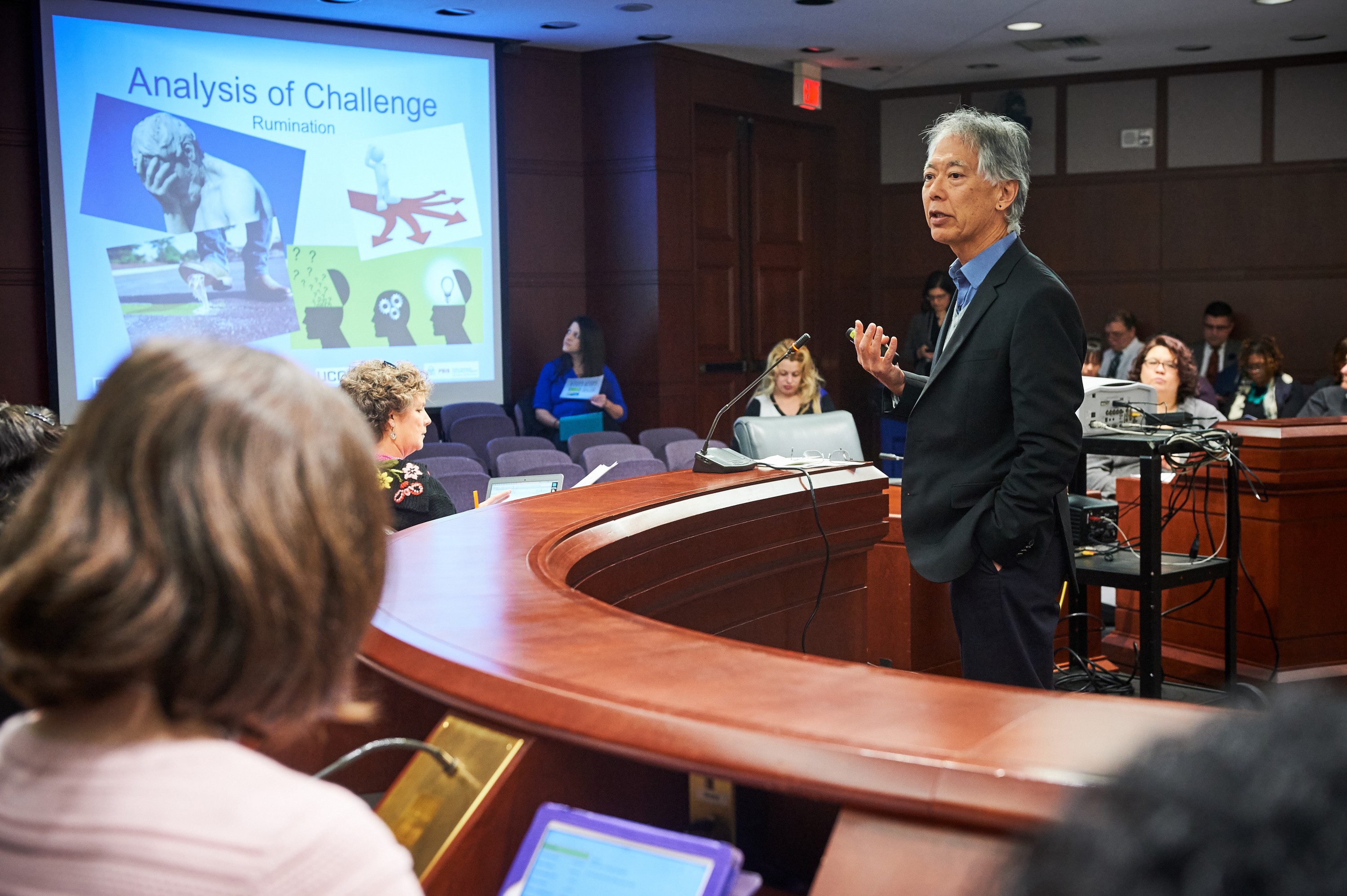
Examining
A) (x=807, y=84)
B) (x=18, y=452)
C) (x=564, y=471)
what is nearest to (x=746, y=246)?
(x=807, y=84)

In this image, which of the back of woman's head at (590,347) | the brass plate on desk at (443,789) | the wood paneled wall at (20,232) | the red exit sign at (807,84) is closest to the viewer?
the brass plate on desk at (443,789)

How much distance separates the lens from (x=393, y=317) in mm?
7316

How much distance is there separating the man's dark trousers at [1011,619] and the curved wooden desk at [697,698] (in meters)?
0.64

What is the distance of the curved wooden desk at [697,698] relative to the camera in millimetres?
881

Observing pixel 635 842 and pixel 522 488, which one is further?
pixel 522 488

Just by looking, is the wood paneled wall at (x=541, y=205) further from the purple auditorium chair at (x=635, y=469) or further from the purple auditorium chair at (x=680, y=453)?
the purple auditorium chair at (x=635, y=469)

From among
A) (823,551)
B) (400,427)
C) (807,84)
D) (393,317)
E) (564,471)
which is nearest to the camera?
(823,551)

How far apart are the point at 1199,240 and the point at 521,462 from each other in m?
6.23

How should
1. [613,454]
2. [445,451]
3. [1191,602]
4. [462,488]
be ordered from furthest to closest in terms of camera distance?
[445,451] < [613,454] < [462,488] < [1191,602]

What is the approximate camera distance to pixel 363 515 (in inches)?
28.2

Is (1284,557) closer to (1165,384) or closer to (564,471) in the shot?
(1165,384)

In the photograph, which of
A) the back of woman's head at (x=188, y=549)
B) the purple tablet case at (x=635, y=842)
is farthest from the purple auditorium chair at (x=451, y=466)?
the back of woman's head at (x=188, y=549)

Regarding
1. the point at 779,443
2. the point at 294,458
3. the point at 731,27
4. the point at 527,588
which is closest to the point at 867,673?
the point at 527,588

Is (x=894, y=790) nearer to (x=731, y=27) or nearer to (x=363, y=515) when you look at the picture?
(x=363, y=515)
